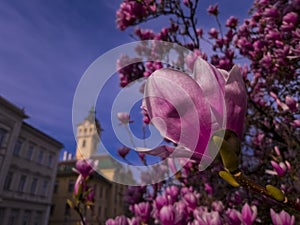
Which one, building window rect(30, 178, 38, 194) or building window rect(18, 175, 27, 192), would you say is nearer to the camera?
building window rect(18, 175, 27, 192)

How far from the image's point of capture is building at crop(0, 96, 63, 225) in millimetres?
17219

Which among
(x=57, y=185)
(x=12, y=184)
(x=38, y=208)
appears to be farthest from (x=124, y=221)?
(x=57, y=185)

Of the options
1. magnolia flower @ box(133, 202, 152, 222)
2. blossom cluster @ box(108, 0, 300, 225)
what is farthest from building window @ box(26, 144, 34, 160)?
magnolia flower @ box(133, 202, 152, 222)

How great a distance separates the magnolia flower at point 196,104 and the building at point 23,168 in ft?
60.2

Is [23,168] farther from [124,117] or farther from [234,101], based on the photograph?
[234,101]

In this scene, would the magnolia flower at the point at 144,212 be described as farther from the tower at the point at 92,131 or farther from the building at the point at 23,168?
the building at the point at 23,168

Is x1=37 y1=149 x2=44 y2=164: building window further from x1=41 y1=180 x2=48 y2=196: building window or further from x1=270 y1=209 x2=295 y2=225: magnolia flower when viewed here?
A: x1=270 y1=209 x2=295 y2=225: magnolia flower

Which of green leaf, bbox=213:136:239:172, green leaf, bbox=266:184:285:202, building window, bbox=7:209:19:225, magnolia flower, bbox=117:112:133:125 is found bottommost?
green leaf, bbox=266:184:285:202

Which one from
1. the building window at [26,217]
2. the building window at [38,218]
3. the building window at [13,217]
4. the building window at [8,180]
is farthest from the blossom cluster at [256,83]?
the building window at [38,218]

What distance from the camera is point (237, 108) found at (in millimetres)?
542

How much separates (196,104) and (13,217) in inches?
842

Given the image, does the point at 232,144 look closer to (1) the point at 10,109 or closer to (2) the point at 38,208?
(1) the point at 10,109

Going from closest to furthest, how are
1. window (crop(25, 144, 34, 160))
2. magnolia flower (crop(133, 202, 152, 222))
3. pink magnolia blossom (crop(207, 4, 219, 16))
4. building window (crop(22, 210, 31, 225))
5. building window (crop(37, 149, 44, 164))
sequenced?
magnolia flower (crop(133, 202, 152, 222)) < pink magnolia blossom (crop(207, 4, 219, 16)) < building window (crop(22, 210, 31, 225)) < window (crop(25, 144, 34, 160)) < building window (crop(37, 149, 44, 164))

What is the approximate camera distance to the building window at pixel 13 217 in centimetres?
1797
